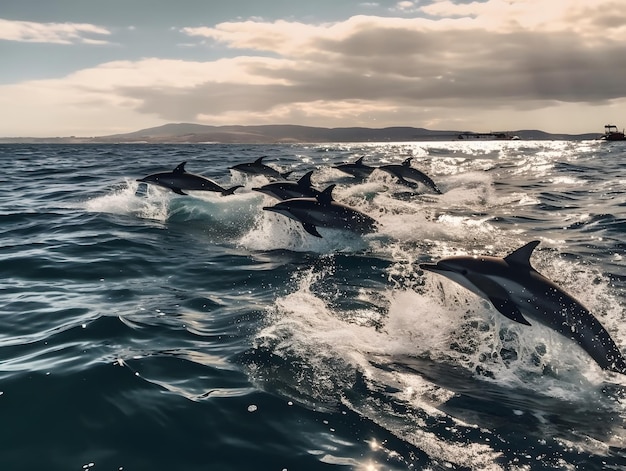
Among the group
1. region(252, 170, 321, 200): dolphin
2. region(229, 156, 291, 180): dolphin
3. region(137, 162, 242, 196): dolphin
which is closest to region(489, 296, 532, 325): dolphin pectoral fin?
region(252, 170, 321, 200): dolphin

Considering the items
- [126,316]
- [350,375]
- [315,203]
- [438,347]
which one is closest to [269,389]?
[350,375]

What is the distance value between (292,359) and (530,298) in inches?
143

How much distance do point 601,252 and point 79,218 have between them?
17355mm

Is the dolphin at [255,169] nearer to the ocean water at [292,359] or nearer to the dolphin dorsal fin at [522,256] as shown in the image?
the ocean water at [292,359]

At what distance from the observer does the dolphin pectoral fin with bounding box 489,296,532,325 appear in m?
7.25

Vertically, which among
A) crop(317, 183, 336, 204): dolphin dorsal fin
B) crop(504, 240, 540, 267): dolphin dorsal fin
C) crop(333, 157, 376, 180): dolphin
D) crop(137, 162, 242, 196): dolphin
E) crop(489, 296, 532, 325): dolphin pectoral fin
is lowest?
crop(489, 296, 532, 325): dolphin pectoral fin

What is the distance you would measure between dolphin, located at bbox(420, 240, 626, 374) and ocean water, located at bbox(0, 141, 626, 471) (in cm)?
29

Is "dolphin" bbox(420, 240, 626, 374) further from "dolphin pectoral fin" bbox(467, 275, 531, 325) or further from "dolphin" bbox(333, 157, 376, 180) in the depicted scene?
Result: "dolphin" bbox(333, 157, 376, 180)

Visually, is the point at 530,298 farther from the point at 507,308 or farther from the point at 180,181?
the point at 180,181

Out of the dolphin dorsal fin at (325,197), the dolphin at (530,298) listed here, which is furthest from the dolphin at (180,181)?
the dolphin at (530,298)

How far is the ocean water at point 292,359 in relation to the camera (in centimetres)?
500

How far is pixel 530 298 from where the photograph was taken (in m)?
7.46

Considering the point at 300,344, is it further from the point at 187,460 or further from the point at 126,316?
the point at 126,316

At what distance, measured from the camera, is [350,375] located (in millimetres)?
6430
